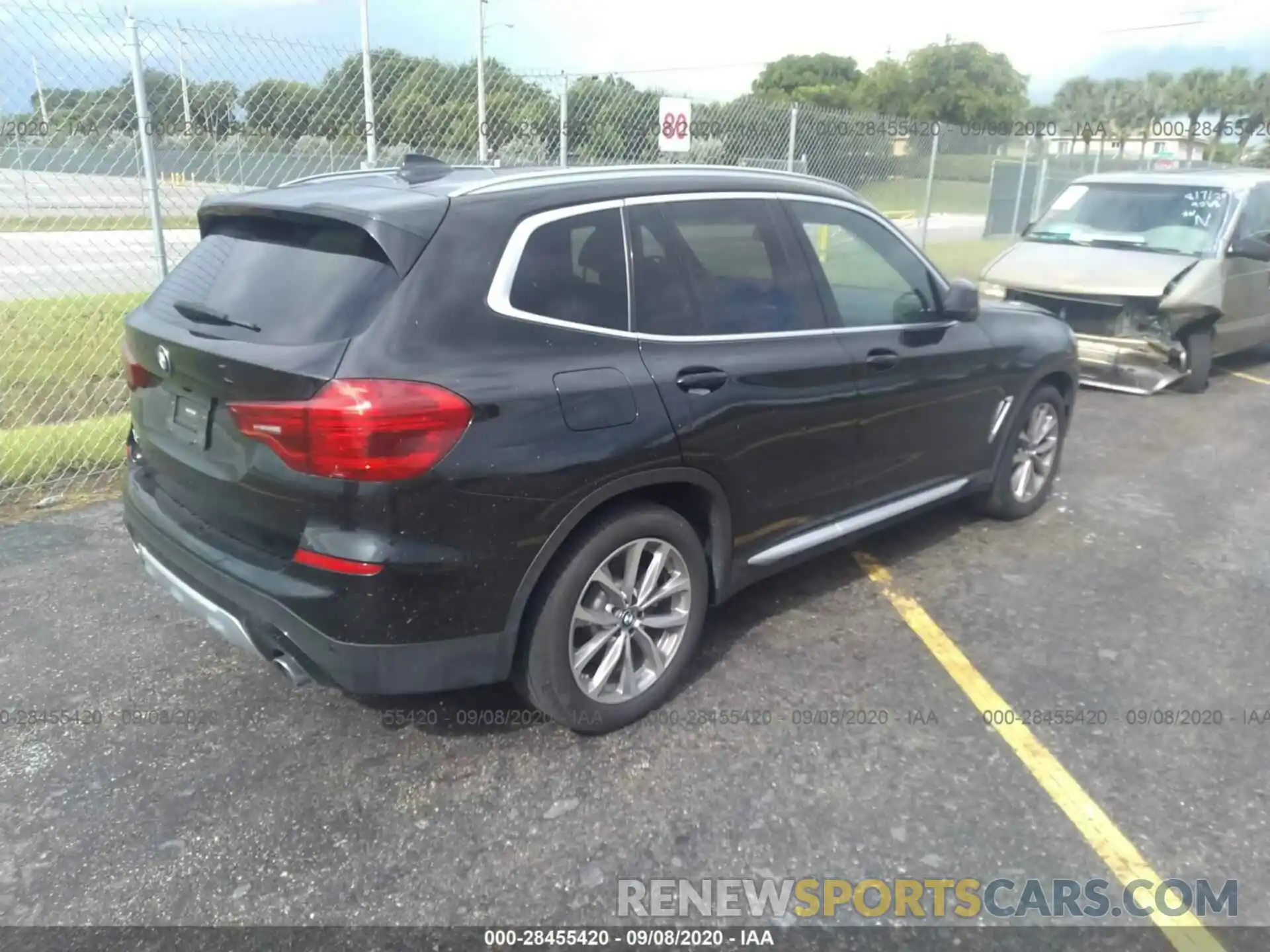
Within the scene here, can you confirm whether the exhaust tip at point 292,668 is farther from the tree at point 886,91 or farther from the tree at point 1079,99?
the tree at point 886,91

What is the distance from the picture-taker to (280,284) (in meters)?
2.97

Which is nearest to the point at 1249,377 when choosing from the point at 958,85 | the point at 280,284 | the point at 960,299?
the point at 960,299

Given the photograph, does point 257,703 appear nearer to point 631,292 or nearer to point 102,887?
point 102,887

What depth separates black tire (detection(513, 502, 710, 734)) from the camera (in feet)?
9.97

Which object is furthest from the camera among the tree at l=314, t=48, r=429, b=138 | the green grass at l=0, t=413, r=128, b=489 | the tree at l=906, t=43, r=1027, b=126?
the tree at l=906, t=43, r=1027, b=126

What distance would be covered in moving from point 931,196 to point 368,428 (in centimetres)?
1300

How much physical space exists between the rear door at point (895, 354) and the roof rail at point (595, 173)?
24 centimetres

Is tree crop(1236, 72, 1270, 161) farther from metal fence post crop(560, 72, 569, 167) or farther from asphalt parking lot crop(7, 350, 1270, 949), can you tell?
asphalt parking lot crop(7, 350, 1270, 949)

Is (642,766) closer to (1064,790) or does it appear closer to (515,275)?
(1064,790)

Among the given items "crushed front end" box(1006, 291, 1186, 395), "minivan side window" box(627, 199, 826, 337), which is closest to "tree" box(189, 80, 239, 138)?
"minivan side window" box(627, 199, 826, 337)

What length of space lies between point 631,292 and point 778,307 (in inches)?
29.1

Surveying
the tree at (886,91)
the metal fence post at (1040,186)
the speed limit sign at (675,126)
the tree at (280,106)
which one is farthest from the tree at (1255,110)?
the tree at (280,106)

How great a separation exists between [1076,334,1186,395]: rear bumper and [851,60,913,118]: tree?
63.2 m

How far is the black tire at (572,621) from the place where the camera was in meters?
3.04
